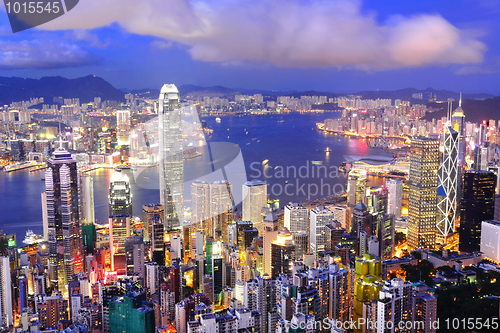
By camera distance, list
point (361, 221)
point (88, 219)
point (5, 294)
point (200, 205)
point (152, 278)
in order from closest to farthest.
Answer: point (5, 294)
point (152, 278)
point (361, 221)
point (88, 219)
point (200, 205)

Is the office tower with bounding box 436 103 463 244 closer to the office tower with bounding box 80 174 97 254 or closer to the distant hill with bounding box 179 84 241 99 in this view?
the distant hill with bounding box 179 84 241 99

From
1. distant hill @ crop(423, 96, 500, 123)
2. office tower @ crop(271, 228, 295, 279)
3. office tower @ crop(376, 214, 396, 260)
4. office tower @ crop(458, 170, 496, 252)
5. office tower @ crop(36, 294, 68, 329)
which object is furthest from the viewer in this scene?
distant hill @ crop(423, 96, 500, 123)

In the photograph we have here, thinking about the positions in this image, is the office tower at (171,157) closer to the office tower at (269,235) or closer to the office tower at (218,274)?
the office tower at (269,235)

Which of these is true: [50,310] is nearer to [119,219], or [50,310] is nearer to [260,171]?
[119,219]

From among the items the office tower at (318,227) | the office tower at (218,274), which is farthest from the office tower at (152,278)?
the office tower at (318,227)

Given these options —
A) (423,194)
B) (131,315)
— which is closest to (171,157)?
(423,194)

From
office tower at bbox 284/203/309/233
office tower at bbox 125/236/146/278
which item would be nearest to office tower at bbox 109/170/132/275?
office tower at bbox 125/236/146/278
